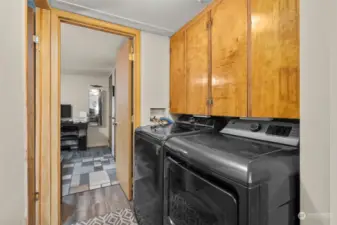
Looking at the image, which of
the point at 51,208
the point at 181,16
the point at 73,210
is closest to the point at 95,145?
the point at 73,210

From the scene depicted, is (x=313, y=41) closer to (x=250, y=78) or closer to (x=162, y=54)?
(x=250, y=78)

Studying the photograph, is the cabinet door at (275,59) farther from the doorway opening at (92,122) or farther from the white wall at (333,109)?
the doorway opening at (92,122)

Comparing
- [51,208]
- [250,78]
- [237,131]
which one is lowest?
[51,208]

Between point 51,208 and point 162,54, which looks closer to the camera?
point 51,208

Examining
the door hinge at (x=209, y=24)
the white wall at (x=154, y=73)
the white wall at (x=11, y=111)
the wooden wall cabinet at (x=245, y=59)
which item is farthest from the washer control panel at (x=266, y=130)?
the white wall at (x=11, y=111)

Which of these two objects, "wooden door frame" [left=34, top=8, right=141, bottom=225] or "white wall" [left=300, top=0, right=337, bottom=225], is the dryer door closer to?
"white wall" [left=300, top=0, right=337, bottom=225]

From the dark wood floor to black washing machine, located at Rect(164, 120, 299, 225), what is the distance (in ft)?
4.46

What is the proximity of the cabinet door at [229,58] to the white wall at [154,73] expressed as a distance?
2.92ft

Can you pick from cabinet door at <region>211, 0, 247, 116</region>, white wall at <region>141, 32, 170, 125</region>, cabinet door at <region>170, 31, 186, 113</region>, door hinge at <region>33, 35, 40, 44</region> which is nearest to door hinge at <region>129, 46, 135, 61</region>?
white wall at <region>141, 32, 170, 125</region>

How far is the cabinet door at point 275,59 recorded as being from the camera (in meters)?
0.79

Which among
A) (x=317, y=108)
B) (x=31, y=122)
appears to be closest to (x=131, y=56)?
(x=31, y=122)

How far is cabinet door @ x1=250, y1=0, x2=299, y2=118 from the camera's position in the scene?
79 cm

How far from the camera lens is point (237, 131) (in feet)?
3.87

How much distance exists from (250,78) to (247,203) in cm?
77
